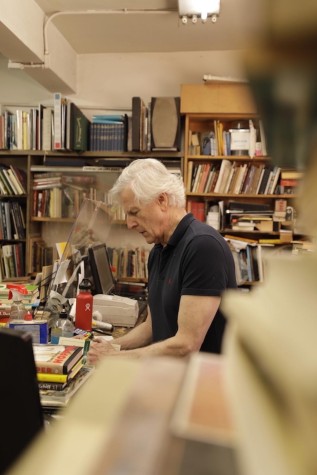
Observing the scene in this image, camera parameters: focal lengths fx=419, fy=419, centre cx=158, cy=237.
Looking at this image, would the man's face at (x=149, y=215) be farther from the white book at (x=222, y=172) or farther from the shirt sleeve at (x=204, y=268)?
the white book at (x=222, y=172)

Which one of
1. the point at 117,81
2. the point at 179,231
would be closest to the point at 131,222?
the point at 179,231

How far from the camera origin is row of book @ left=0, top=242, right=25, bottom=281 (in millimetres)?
4211

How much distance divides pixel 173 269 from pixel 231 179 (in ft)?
8.62

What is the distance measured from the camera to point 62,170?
4.16 m

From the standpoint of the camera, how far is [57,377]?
1.15m

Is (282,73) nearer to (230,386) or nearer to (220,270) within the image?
(230,386)

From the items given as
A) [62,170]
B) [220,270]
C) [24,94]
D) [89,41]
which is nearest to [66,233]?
[62,170]

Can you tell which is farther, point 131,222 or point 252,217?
point 252,217

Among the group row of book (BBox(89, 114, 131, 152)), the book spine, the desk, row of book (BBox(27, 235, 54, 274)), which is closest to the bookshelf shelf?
row of book (BBox(89, 114, 131, 152))

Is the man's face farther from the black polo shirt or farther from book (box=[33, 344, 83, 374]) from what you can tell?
book (box=[33, 344, 83, 374])

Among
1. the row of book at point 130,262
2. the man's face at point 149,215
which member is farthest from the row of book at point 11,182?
the man's face at point 149,215

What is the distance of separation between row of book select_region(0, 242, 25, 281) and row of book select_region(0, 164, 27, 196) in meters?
0.54

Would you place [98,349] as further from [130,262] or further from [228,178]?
[228,178]

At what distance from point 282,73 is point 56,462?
0.55 feet
